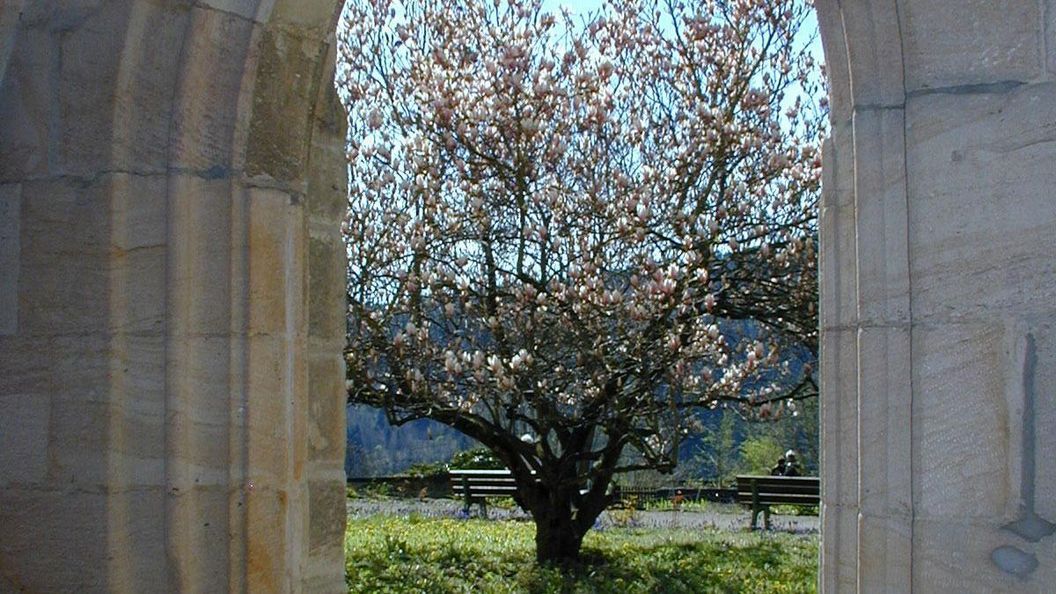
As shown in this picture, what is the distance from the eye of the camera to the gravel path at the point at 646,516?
1127 cm

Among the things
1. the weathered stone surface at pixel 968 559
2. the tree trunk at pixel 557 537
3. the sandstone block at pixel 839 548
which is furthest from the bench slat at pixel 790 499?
the weathered stone surface at pixel 968 559

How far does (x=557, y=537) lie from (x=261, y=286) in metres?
5.63

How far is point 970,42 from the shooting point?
206 cm

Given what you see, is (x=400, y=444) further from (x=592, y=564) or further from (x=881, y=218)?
(x=881, y=218)

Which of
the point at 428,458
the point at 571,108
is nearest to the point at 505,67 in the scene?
the point at 571,108

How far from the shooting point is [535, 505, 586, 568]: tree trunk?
7.81 meters

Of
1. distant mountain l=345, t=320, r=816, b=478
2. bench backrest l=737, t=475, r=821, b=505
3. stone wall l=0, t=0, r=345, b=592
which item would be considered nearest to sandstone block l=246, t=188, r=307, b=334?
stone wall l=0, t=0, r=345, b=592

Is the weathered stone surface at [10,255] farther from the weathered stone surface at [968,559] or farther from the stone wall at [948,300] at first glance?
the weathered stone surface at [968,559]

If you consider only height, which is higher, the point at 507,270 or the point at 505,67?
the point at 505,67

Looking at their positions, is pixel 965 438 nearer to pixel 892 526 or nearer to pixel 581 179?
pixel 892 526

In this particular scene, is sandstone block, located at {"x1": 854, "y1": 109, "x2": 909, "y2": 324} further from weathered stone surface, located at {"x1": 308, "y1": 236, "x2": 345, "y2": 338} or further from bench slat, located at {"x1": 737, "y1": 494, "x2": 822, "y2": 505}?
bench slat, located at {"x1": 737, "y1": 494, "x2": 822, "y2": 505}

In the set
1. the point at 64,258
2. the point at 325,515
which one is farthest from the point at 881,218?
the point at 64,258

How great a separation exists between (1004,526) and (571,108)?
20.0ft

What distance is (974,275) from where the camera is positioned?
2021 millimetres
